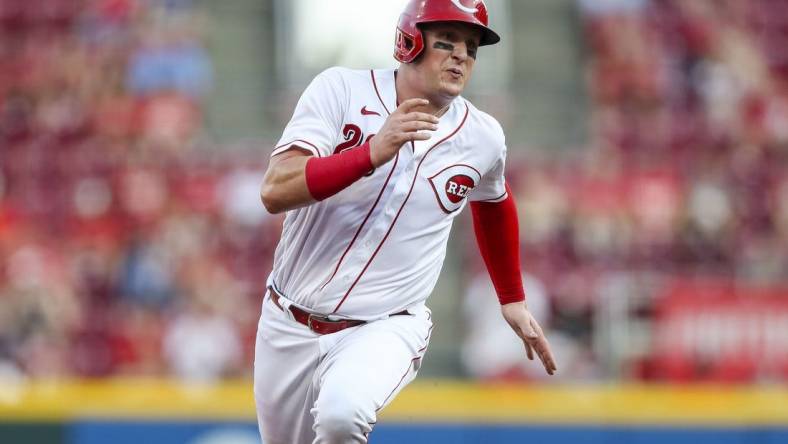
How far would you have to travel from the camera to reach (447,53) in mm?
4457

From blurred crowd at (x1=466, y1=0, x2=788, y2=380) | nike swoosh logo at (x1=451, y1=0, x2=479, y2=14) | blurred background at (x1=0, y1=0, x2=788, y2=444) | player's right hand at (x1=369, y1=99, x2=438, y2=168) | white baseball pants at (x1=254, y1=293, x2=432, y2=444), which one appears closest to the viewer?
player's right hand at (x1=369, y1=99, x2=438, y2=168)

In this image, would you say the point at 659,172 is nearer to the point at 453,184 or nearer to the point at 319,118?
the point at 453,184

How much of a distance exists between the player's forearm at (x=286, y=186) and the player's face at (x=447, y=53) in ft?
1.78

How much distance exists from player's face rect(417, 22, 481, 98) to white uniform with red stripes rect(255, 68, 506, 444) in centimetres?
23

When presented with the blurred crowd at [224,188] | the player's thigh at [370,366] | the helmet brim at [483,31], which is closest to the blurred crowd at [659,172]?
the blurred crowd at [224,188]

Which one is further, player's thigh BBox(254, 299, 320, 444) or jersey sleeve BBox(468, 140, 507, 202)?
jersey sleeve BBox(468, 140, 507, 202)

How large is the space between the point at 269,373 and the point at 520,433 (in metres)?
3.18

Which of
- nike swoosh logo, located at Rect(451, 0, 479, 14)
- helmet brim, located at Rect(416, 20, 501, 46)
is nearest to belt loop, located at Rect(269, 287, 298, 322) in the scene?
helmet brim, located at Rect(416, 20, 501, 46)

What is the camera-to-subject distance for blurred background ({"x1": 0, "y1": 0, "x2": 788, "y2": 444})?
25.7 ft

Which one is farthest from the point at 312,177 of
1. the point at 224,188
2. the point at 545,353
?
the point at 224,188

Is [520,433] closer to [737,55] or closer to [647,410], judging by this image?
[647,410]

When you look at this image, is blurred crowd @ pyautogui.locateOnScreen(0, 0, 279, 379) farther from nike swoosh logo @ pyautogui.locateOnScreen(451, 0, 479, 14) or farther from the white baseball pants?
nike swoosh logo @ pyautogui.locateOnScreen(451, 0, 479, 14)

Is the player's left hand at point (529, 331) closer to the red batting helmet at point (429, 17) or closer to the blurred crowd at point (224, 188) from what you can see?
the red batting helmet at point (429, 17)

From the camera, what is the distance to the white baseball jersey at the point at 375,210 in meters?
4.55
